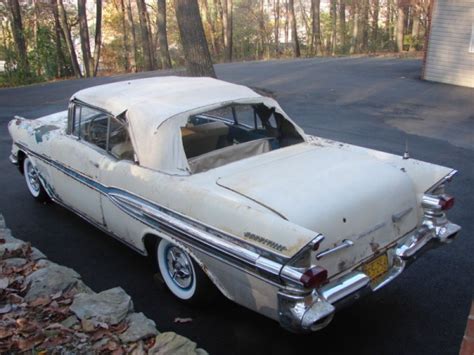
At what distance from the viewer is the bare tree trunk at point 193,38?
Answer: 12.1 meters

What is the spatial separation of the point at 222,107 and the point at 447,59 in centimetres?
1292

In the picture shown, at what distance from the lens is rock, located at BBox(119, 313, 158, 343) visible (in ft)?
9.36

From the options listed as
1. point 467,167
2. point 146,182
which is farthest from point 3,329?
point 467,167

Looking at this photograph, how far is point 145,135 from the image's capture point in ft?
13.7

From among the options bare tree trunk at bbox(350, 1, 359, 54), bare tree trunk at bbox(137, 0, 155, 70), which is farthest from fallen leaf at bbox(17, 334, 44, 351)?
bare tree trunk at bbox(350, 1, 359, 54)

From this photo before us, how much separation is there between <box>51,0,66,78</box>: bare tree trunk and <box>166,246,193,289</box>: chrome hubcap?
2081 centimetres

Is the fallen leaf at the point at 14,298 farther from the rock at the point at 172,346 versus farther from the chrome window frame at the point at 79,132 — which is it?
the chrome window frame at the point at 79,132

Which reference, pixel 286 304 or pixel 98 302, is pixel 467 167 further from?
pixel 98 302

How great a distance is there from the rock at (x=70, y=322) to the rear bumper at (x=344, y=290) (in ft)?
4.07

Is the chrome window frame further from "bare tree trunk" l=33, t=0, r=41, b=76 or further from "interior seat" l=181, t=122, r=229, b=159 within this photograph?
"bare tree trunk" l=33, t=0, r=41, b=76

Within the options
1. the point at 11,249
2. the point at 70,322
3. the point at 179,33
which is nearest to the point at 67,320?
the point at 70,322

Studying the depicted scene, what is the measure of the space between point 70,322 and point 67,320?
0.12 ft

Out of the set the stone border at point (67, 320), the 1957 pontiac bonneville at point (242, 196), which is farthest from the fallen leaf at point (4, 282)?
the 1957 pontiac bonneville at point (242, 196)

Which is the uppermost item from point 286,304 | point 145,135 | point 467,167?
point 145,135
